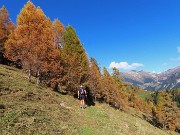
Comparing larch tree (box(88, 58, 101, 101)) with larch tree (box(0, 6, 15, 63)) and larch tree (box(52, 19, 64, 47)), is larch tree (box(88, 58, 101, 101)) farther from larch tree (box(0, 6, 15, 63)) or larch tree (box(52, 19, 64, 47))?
larch tree (box(0, 6, 15, 63))

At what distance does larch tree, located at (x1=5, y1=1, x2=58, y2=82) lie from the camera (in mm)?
34656

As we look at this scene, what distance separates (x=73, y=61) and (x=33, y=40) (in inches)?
323

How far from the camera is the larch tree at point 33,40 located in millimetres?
34656

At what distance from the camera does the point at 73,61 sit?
1545 inches

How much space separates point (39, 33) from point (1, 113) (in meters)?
22.4

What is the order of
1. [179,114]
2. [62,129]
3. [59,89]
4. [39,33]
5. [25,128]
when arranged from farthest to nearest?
[179,114] < [59,89] < [39,33] < [62,129] < [25,128]

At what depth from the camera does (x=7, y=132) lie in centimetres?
1403

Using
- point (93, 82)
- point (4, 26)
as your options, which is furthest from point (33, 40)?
point (4, 26)

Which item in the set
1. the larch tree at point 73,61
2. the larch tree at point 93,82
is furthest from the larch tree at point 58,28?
the larch tree at point 73,61

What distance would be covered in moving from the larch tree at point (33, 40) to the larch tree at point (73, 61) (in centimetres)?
360

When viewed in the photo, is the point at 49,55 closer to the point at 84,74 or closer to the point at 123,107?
the point at 84,74

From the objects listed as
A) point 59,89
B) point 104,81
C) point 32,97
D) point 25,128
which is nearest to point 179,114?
point 104,81

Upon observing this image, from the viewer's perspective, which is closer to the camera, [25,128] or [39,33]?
[25,128]

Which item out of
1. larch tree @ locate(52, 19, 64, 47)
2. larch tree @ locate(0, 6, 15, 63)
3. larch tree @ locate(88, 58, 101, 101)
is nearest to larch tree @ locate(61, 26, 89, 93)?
larch tree @ locate(88, 58, 101, 101)
